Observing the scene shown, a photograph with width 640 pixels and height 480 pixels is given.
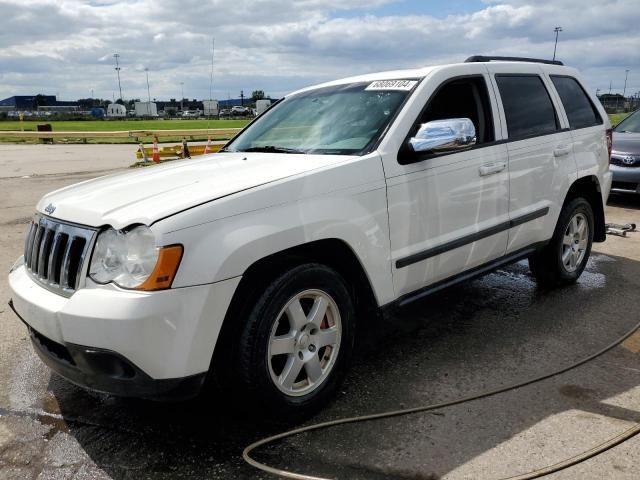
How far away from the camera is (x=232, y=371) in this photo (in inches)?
106

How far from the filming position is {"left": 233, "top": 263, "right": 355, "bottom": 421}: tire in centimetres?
267

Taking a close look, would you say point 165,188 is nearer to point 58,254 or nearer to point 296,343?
point 58,254

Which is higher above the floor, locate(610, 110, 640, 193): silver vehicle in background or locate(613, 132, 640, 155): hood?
locate(613, 132, 640, 155): hood

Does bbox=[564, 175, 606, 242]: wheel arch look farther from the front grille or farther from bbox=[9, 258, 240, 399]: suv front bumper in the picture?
the front grille

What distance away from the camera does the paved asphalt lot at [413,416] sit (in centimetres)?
262

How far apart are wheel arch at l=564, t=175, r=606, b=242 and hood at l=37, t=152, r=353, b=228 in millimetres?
2594

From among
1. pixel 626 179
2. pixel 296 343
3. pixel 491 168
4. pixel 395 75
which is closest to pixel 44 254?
pixel 296 343

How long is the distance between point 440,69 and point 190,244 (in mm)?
2161

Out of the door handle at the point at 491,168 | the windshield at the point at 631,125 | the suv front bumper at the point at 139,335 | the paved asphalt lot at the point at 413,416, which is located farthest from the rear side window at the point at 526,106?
the windshield at the point at 631,125

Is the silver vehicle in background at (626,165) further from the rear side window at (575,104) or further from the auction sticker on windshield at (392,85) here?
the auction sticker on windshield at (392,85)

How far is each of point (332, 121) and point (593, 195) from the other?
2.74 m

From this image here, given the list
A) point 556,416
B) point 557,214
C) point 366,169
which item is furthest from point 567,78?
point 556,416

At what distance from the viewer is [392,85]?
3.69 meters

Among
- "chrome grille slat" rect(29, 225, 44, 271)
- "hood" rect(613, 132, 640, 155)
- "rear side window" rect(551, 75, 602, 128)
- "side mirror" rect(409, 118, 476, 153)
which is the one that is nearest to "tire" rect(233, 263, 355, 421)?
"side mirror" rect(409, 118, 476, 153)
